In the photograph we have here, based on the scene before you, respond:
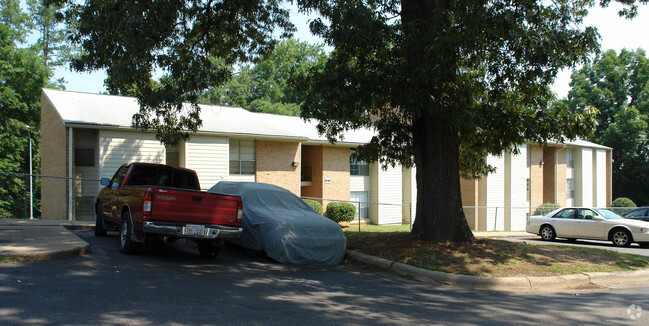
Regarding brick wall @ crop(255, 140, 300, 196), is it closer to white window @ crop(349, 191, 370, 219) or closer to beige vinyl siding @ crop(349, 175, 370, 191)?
beige vinyl siding @ crop(349, 175, 370, 191)

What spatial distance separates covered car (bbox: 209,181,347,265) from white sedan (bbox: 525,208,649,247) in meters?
11.5

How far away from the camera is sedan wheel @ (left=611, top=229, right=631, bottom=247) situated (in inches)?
644

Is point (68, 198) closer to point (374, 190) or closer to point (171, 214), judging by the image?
point (171, 214)

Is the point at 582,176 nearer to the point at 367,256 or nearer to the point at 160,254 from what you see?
the point at 367,256

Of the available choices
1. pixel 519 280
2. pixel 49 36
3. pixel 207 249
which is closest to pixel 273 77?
pixel 49 36

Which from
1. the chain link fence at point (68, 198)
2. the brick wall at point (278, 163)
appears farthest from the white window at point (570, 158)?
the chain link fence at point (68, 198)

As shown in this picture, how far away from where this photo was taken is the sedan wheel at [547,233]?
1864 cm

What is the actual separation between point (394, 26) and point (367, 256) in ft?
16.3

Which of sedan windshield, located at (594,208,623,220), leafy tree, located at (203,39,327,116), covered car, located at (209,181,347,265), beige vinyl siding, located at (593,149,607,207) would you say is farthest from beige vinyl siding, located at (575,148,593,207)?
covered car, located at (209,181,347,265)

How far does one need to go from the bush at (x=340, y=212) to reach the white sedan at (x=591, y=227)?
950cm

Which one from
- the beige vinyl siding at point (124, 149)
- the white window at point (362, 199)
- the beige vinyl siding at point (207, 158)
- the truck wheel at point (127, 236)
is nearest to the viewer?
the truck wheel at point (127, 236)

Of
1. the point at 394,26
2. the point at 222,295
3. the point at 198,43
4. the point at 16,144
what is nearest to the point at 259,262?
the point at 222,295

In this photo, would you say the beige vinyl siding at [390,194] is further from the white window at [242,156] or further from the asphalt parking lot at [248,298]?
the asphalt parking lot at [248,298]

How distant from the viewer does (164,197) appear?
854cm
